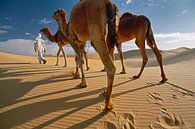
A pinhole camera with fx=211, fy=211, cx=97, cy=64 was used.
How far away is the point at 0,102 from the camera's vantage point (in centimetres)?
598

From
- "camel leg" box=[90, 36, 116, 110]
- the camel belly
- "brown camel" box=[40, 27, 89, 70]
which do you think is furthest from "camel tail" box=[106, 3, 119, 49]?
"brown camel" box=[40, 27, 89, 70]

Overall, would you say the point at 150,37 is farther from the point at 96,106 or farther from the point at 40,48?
the point at 40,48

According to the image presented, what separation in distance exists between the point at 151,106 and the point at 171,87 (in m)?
1.75

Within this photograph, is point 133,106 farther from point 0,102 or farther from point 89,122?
point 0,102

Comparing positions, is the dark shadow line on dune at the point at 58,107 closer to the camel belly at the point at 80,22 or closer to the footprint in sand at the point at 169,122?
the footprint in sand at the point at 169,122

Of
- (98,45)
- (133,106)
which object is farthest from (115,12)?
(133,106)

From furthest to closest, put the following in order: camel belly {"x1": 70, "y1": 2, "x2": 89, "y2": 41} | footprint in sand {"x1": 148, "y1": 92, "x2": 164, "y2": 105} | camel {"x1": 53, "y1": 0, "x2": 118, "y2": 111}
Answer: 1. camel belly {"x1": 70, "y1": 2, "x2": 89, "y2": 41}
2. footprint in sand {"x1": 148, "y1": 92, "x2": 164, "y2": 105}
3. camel {"x1": 53, "y1": 0, "x2": 118, "y2": 111}

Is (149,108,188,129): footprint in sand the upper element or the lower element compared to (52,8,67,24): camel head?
lower

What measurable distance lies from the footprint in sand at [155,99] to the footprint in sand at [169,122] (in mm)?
593

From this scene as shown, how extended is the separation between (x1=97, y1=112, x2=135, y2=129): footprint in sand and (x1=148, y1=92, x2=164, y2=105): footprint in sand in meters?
0.94

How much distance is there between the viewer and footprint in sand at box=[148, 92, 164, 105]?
541cm

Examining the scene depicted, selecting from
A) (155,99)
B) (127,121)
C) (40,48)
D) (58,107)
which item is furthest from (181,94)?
(40,48)

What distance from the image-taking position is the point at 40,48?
16656 millimetres

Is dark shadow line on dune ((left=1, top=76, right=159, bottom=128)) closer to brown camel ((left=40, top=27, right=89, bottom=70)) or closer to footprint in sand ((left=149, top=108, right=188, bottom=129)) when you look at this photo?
footprint in sand ((left=149, top=108, right=188, bottom=129))
